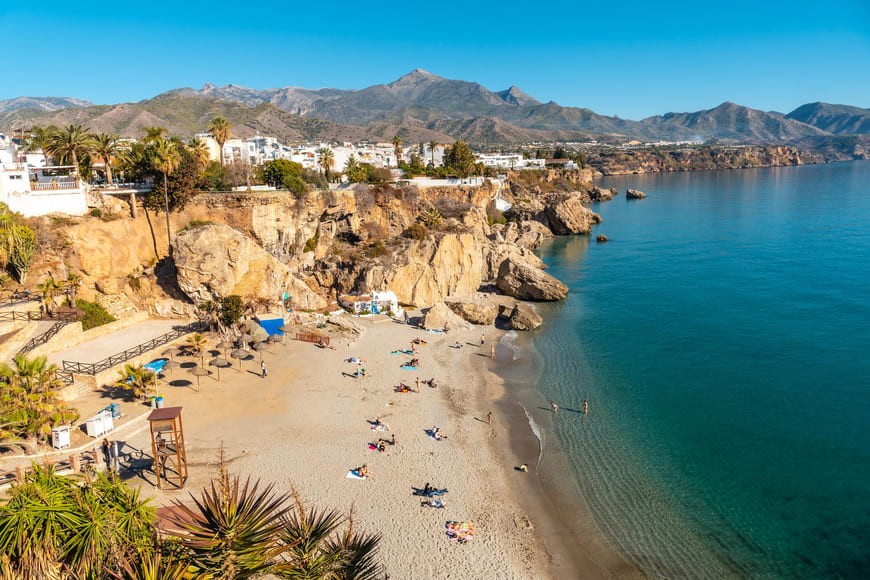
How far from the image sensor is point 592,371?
2934 cm

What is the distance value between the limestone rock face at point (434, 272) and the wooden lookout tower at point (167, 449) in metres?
22.9

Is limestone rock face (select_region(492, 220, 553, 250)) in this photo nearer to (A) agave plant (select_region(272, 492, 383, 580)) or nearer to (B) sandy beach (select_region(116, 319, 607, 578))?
(B) sandy beach (select_region(116, 319, 607, 578))

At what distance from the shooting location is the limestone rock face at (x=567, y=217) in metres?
79.9

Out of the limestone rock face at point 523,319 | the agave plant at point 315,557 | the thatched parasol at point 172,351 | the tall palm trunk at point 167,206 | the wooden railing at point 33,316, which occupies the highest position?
the tall palm trunk at point 167,206

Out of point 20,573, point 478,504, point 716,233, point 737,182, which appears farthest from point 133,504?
point 737,182

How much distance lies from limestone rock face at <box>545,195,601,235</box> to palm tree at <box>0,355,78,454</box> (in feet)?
234

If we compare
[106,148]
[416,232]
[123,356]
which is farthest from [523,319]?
[106,148]

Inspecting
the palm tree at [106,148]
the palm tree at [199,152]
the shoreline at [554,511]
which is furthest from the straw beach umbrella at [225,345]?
the palm tree at [199,152]

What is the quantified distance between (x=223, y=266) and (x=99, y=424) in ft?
51.9

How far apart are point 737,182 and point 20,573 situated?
568 feet

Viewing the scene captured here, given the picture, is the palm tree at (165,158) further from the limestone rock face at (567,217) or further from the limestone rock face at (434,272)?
the limestone rock face at (567,217)

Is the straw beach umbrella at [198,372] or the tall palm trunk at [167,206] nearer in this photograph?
the straw beach umbrella at [198,372]

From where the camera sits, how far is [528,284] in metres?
43.1

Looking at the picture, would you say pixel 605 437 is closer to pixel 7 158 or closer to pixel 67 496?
pixel 67 496
